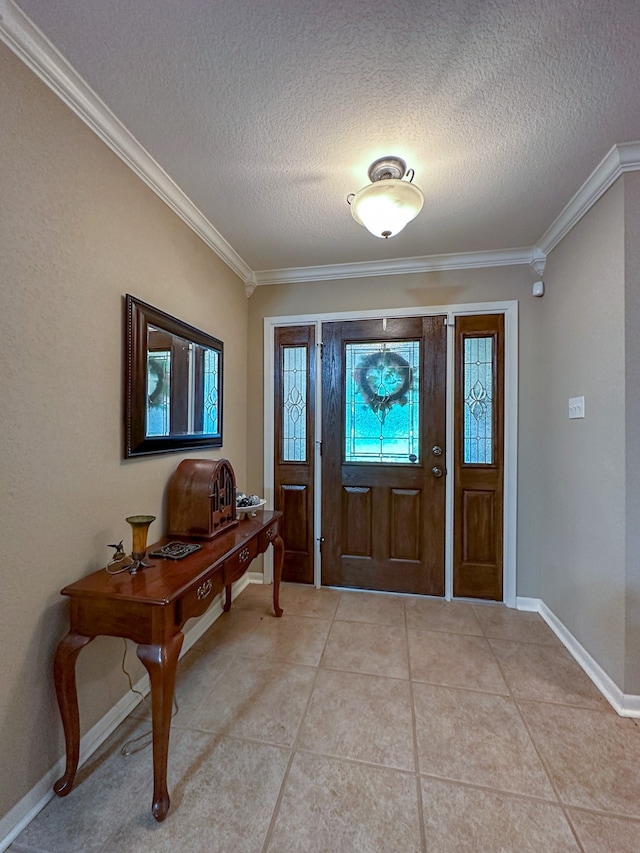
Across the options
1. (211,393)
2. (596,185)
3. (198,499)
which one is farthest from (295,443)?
(596,185)

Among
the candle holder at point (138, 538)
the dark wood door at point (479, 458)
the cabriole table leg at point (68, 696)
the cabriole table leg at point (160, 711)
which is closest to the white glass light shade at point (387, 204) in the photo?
the dark wood door at point (479, 458)

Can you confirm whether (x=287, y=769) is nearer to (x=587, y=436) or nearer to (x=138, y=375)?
(x=138, y=375)

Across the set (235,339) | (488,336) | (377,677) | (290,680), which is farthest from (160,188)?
(377,677)

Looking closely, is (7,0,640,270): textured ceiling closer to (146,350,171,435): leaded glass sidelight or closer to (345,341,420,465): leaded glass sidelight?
(146,350,171,435): leaded glass sidelight

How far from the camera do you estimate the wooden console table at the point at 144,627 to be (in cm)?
116

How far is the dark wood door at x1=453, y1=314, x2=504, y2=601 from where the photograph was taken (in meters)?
2.60

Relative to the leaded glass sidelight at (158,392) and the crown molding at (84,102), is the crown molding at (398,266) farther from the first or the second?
the leaded glass sidelight at (158,392)

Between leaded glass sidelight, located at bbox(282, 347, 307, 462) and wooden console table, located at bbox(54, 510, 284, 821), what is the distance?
1.55 meters

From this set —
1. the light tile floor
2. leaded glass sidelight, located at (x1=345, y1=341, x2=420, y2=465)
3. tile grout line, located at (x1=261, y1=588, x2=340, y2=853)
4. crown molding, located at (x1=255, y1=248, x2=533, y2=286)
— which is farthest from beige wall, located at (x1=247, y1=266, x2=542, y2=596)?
tile grout line, located at (x1=261, y1=588, x2=340, y2=853)

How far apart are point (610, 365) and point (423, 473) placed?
4.33ft

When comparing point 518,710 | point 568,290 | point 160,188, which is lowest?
point 518,710

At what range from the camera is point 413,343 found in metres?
2.73

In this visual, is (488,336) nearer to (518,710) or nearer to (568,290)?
(568,290)

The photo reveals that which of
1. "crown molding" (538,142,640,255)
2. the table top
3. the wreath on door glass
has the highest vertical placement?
"crown molding" (538,142,640,255)
